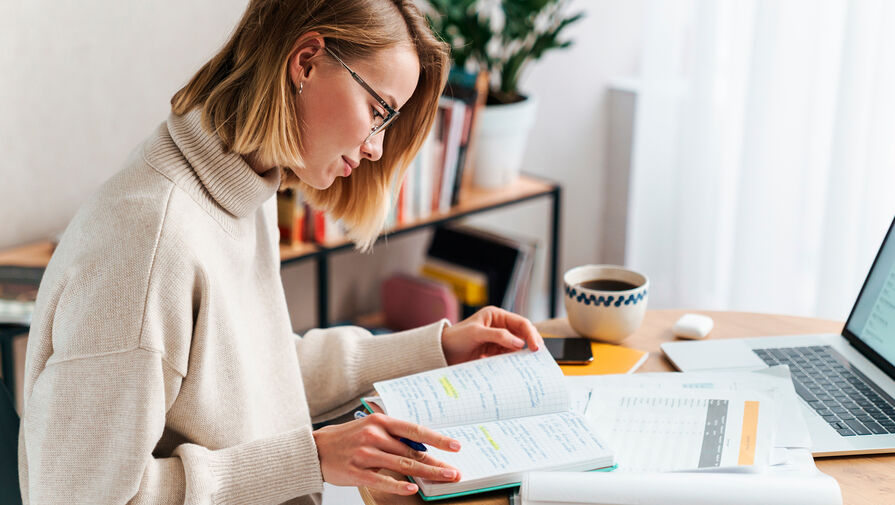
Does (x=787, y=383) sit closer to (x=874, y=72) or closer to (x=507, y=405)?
(x=507, y=405)

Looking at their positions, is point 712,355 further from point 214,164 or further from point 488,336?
point 214,164

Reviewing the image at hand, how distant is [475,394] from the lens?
1.01 metres

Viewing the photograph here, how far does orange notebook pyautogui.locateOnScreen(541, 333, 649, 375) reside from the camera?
114 centimetres

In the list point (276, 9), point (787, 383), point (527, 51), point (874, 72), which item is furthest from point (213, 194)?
point (874, 72)

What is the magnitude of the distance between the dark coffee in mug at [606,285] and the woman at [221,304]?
0.55ft

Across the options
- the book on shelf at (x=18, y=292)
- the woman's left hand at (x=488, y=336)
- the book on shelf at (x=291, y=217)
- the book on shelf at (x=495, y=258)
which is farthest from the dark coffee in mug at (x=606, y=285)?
the book on shelf at (x=495, y=258)

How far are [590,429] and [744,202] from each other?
159 centimetres

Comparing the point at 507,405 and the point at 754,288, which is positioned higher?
the point at 507,405

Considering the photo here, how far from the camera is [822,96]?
7.04 feet

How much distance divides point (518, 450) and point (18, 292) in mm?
1162

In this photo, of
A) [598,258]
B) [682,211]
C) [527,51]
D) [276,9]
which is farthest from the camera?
[598,258]

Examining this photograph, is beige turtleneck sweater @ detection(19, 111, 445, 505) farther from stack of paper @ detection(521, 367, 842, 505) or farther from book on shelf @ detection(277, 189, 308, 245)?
book on shelf @ detection(277, 189, 308, 245)

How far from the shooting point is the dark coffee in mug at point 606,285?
127 centimetres

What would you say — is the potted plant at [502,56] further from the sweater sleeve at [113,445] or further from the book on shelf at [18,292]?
the sweater sleeve at [113,445]
